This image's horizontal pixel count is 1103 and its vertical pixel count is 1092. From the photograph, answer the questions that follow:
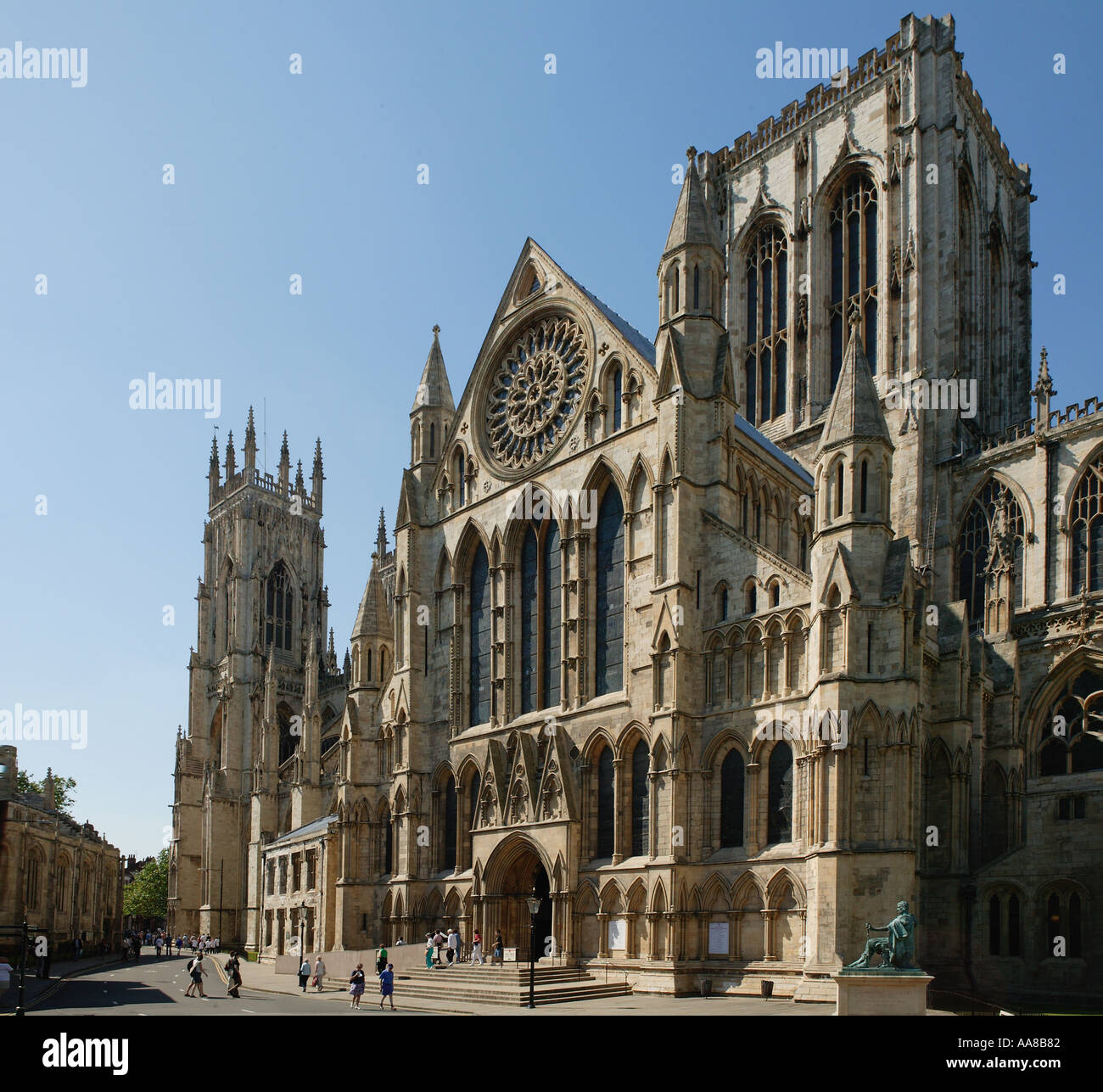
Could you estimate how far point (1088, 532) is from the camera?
40.2 meters

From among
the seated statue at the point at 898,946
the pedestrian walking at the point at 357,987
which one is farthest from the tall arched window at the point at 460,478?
the seated statue at the point at 898,946

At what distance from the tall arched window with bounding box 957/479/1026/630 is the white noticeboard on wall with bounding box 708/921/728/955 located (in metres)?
17.2

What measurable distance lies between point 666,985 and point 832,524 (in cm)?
1260

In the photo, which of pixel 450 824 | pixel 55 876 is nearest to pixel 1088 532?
pixel 450 824

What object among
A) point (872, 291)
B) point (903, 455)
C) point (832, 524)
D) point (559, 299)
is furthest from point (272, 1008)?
point (872, 291)

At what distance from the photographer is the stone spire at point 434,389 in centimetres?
4588

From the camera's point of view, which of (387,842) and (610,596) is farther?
(387,842)

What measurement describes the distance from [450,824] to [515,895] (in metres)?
4.40

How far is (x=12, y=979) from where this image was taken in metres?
41.1

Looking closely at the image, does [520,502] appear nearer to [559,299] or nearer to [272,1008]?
[559,299]

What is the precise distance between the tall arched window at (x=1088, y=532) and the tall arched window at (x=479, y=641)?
64.9ft

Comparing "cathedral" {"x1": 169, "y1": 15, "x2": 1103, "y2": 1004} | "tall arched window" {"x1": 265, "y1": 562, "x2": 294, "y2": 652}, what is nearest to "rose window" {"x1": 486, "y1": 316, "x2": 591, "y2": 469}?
"cathedral" {"x1": 169, "y1": 15, "x2": 1103, "y2": 1004}

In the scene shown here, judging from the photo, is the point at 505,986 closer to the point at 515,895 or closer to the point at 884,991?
the point at 515,895

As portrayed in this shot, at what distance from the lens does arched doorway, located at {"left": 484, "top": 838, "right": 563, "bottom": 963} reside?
37.1m
